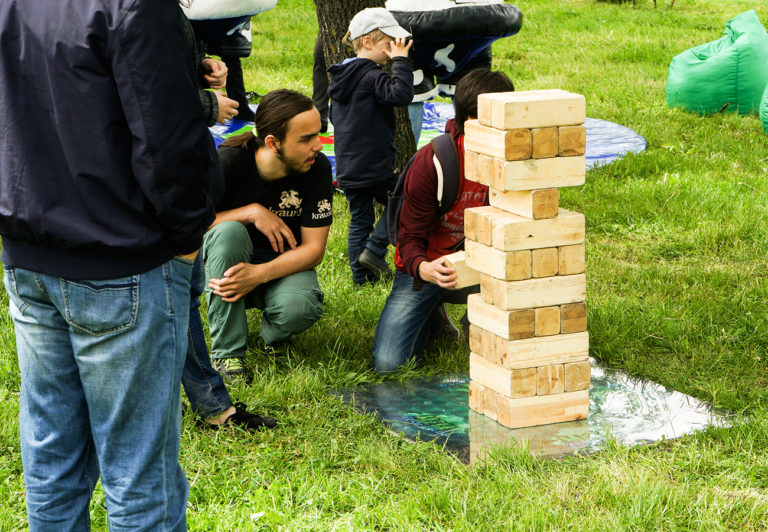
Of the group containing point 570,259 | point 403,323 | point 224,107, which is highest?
point 224,107

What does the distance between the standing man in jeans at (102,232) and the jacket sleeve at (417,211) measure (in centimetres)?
180

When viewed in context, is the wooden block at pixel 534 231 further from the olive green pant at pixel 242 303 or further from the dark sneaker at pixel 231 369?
the dark sneaker at pixel 231 369

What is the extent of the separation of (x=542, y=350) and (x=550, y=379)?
12cm

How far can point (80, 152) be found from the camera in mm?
1785

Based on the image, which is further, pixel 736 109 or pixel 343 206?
pixel 736 109

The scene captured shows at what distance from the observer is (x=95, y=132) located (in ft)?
5.83

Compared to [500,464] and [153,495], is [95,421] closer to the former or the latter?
[153,495]

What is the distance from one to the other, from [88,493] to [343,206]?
4275mm

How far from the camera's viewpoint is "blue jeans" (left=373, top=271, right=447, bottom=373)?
12.7 ft

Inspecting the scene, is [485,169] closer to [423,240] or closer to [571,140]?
[571,140]

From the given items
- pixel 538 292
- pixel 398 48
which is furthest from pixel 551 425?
pixel 398 48

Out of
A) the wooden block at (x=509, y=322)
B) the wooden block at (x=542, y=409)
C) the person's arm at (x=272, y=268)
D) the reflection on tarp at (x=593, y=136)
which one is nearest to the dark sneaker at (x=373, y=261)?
the person's arm at (x=272, y=268)

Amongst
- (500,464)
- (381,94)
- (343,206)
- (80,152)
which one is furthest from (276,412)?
(343,206)

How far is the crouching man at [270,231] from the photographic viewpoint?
3.73m
